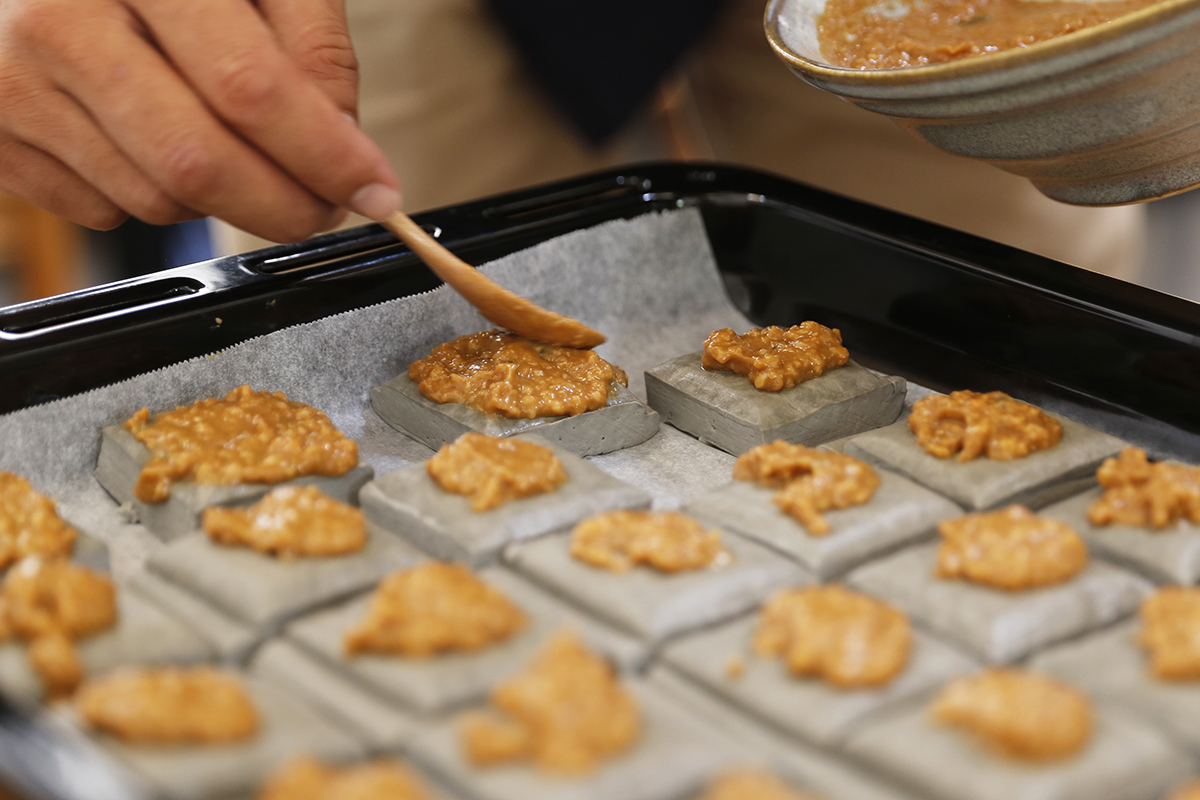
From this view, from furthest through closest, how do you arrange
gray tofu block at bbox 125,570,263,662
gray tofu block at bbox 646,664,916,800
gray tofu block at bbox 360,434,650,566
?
gray tofu block at bbox 360,434,650,566
gray tofu block at bbox 125,570,263,662
gray tofu block at bbox 646,664,916,800

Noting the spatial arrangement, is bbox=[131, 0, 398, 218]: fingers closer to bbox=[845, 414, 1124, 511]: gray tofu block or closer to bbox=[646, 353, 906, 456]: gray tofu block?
bbox=[646, 353, 906, 456]: gray tofu block

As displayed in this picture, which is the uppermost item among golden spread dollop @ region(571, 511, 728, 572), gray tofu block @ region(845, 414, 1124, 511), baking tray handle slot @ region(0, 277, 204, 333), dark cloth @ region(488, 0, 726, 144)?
dark cloth @ region(488, 0, 726, 144)

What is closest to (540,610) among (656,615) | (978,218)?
(656,615)

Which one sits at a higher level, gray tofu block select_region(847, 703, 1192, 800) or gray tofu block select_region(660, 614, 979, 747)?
gray tofu block select_region(847, 703, 1192, 800)

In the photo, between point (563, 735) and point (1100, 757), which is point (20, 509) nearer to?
point (563, 735)

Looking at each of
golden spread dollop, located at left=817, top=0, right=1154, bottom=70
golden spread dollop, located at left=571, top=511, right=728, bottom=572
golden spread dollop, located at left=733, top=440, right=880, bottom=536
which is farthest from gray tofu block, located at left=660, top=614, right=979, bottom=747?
golden spread dollop, located at left=817, top=0, right=1154, bottom=70

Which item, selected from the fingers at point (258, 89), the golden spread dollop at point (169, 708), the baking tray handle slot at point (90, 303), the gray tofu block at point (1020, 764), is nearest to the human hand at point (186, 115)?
the fingers at point (258, 89)
